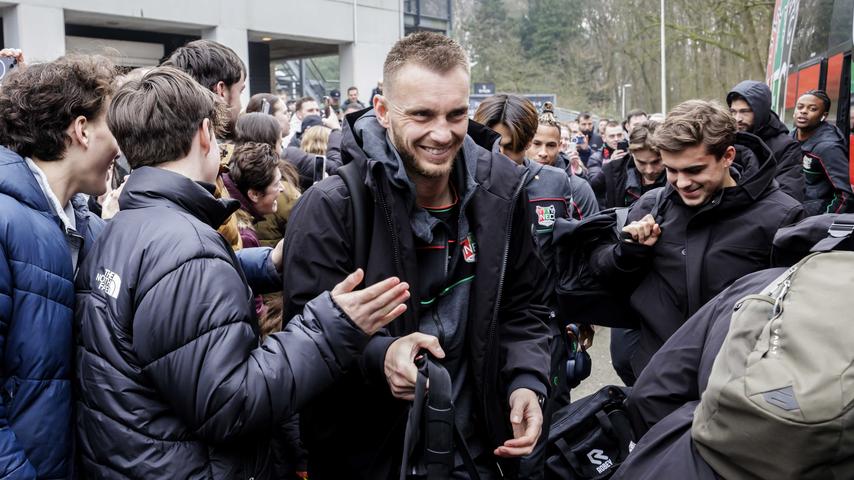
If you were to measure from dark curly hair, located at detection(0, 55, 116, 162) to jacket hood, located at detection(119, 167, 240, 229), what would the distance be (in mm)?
332

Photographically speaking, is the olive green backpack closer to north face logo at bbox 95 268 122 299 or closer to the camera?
north face logo at bbox 95 268 122 299

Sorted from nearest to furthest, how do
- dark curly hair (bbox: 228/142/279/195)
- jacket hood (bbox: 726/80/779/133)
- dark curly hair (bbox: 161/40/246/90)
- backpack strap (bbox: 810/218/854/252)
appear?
backpack strap (bbox: 810/218/854/252)
dark curly hair (bbox: 161/40/246/90)
dark curly hair (bbox: 228/142/279/195)
jacket hood (bbox: 726/80/779/133)

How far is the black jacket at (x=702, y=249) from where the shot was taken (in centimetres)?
336

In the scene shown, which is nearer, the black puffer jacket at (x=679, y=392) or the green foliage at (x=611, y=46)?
the black puffer jacket at (x=679, y=392)

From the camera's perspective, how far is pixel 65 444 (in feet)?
6.93

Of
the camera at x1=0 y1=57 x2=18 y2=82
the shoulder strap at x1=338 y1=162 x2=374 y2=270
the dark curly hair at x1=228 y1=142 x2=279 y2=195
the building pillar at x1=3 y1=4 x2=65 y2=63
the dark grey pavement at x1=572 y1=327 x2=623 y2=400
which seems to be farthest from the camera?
the building pillar at x1=3 y1=4 x2=65 y2=63

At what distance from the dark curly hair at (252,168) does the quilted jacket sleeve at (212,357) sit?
7.45 feet

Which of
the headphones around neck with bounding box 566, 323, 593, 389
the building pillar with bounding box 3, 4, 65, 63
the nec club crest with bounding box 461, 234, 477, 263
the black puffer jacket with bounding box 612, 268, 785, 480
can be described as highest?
the building pillar with bounding box 3, 4, 65, 63

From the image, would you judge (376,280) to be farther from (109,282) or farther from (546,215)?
(546,215)

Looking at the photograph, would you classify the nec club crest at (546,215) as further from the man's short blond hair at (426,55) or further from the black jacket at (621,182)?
the black jacket at (621,182)

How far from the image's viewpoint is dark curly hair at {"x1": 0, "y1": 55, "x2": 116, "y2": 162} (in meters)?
2.30

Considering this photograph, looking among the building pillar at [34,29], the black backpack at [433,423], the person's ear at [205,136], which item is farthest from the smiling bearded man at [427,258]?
the building pillar at [34,29]

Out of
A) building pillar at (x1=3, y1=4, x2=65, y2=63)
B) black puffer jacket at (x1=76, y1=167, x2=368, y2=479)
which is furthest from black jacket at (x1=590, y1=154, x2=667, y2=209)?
building pillar at (x1=3, y1=4, x2=65, y2=63)

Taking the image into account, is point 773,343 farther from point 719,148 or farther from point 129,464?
point 719,148
